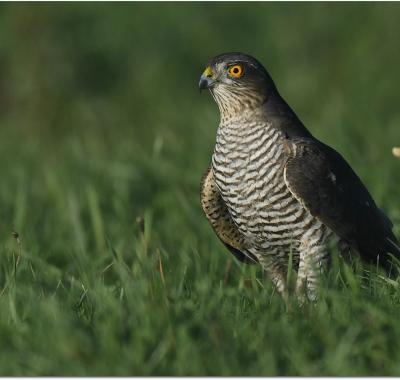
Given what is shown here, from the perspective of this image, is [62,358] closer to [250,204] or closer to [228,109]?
[250,204]

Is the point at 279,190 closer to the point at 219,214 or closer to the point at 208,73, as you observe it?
the point at 219,214

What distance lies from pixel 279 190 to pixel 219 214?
0.69m

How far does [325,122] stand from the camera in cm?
929

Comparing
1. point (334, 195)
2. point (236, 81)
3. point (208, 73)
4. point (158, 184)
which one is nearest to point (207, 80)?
point (208, 73)

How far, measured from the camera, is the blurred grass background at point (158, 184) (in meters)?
4.03

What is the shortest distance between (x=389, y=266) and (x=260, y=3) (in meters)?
9.63

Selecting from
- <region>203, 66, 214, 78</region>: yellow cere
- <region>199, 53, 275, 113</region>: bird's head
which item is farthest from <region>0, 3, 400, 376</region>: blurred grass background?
<region>203, 66, 214, 78</region>: yellow cere

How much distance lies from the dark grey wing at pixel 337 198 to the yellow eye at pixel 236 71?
0.57 meters

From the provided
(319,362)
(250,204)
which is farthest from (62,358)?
(250,204)

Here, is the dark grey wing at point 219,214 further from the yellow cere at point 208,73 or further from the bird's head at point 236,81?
the yellow cere at point 208,73

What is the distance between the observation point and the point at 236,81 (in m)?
5.63

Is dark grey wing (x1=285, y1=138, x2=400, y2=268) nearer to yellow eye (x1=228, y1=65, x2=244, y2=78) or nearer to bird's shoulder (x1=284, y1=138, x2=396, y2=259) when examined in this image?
bird's shoulder (x1=284, y1=138, x2=396, y2=259)

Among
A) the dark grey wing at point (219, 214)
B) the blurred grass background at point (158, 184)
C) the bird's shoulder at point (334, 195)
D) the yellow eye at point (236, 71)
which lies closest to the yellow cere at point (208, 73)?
the yellow eye at point (236, 71)

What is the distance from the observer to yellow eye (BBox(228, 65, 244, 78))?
5656 mm
